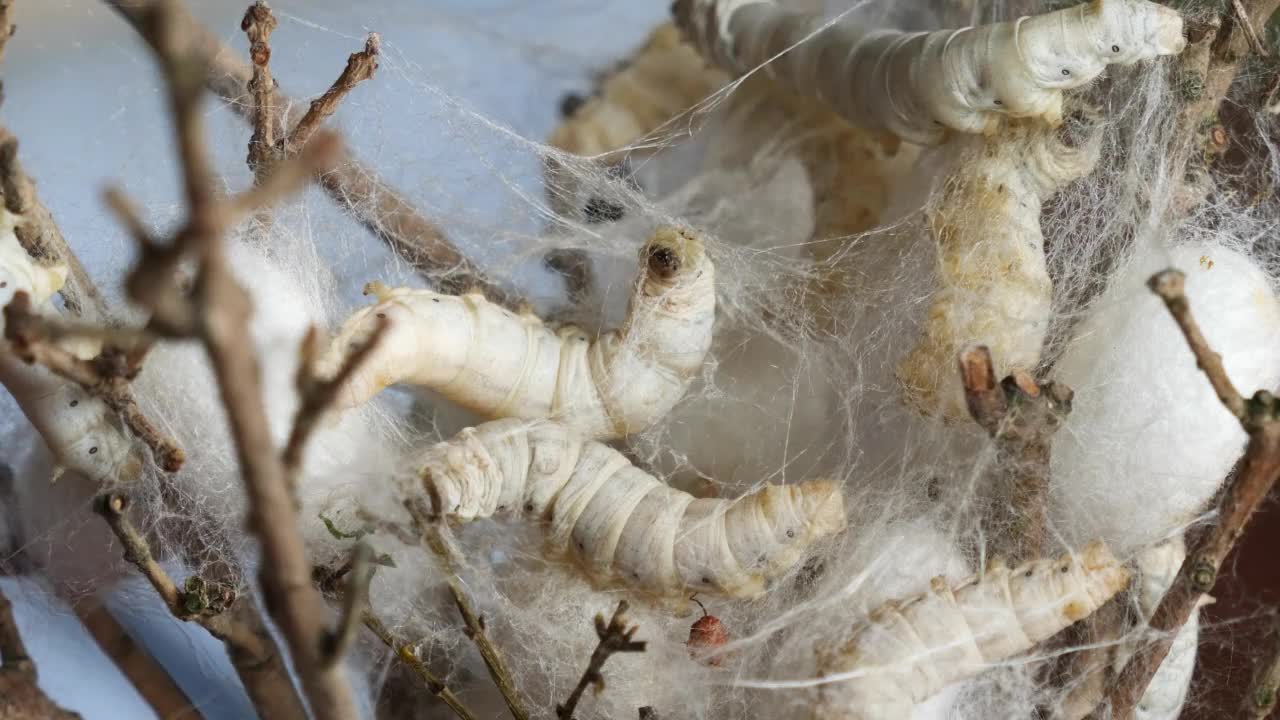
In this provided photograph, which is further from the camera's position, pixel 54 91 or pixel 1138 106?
pixel 54 91

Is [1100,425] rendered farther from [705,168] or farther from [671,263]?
[705,168]

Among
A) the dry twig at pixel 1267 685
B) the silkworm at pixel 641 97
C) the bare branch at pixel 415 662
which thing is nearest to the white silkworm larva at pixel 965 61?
the silkworm at pixel 641 97

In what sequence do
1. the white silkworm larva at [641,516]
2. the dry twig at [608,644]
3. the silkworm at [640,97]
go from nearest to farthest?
the dry twig at [608,644] → the white silkworm larva at [641,516] → the silkworm at [640,97]

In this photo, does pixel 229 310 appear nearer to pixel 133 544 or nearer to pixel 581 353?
pixel 133 544

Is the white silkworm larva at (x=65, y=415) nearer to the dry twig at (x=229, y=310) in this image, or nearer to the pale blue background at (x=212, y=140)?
the pale blue background at (x=212, y=140)

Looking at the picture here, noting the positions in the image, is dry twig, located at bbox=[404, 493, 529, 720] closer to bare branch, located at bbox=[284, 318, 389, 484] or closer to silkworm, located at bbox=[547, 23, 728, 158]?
bare branch, located at bbox=[284, 318, 389, 484]

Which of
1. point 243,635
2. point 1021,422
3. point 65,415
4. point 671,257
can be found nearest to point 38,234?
point 65,415

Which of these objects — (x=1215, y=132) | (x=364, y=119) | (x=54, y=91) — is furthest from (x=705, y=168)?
(x=54, y=91)
